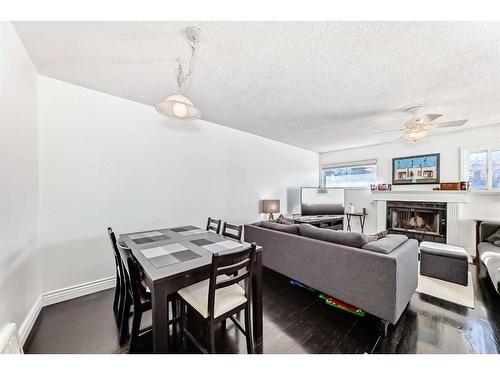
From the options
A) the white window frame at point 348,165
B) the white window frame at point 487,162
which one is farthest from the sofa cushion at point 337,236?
the white window frame at point 348,165

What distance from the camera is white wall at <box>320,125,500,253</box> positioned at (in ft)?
11.4

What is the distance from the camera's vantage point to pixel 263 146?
4.35m

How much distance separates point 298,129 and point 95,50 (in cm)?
317

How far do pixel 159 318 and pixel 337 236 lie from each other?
1.75 meters

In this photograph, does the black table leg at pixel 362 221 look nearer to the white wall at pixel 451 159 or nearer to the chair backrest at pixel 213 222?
the white wall at pixel 451 159

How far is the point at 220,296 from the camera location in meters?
1.37

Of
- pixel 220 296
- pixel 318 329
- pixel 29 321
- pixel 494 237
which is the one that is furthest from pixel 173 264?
pixel 494 237

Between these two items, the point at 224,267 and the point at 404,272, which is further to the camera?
the point at 404,272

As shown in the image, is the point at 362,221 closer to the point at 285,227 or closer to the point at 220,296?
the point at 285,227

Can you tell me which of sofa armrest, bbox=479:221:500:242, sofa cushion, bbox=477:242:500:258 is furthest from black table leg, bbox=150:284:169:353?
sofa armrest, bbox=479:221:500:242

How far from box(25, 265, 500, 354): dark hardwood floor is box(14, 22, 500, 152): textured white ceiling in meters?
2.38

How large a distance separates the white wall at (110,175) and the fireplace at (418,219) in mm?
3971

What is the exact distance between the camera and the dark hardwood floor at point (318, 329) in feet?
4.77

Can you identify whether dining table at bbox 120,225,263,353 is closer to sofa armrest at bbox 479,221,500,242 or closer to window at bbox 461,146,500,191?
sofa armrest at bbox 479,221,500,242
